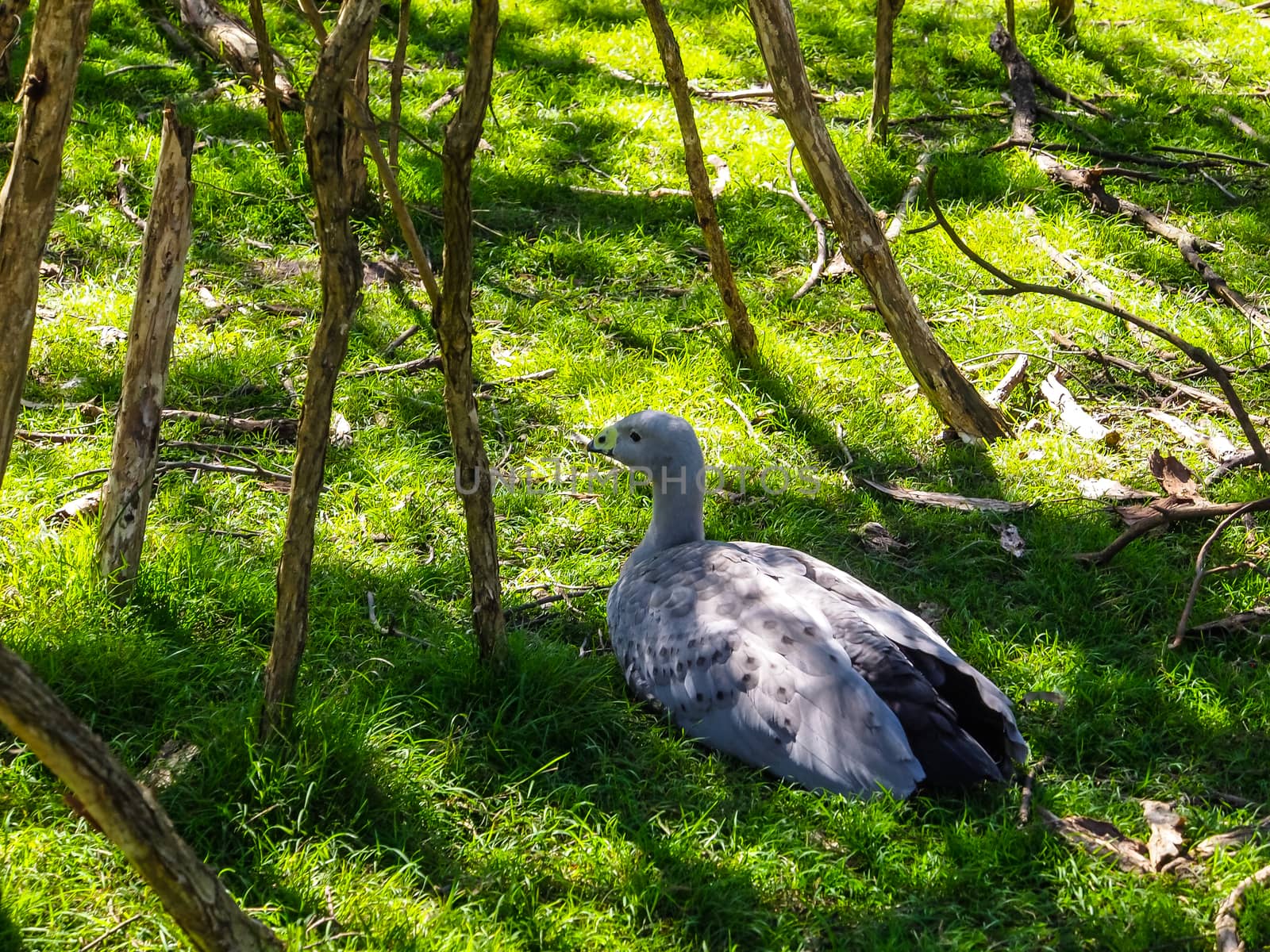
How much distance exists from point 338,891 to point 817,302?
4.06 metres

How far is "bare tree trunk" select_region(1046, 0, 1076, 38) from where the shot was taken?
8.41 metres

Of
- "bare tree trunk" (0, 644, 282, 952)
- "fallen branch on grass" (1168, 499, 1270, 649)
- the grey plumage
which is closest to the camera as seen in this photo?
"bare tree trunk" (0, 644, 282, 952)

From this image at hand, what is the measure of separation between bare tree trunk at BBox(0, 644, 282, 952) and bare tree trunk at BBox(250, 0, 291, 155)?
4149mm

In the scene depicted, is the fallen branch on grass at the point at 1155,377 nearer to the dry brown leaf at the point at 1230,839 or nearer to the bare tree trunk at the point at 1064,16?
the dry brown leaf at the point at 1230,839

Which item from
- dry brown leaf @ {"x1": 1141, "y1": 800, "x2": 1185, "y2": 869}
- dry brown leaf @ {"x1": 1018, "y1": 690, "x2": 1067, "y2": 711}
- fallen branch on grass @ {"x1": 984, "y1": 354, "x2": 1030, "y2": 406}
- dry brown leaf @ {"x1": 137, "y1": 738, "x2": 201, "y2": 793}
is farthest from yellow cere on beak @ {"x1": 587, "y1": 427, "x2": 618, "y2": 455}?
dry brown leaf @ {"x1": 1141, "y1": 800, "x2": 1185, "y2": 869}

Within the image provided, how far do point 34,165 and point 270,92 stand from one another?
2.56 metres

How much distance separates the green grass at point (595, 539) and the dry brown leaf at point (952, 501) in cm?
9

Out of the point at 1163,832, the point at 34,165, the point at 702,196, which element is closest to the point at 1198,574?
the point at 1163,832

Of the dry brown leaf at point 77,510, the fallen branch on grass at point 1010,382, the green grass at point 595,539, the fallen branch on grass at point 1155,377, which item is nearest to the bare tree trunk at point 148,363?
the green grass at point 595,539

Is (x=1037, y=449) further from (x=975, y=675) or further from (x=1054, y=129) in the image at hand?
(x=1054, y=129)

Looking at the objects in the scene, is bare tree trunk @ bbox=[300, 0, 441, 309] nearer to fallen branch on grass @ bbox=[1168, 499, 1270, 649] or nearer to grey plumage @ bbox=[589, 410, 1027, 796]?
grey plumage @ bbox=[589, 410, 1027, 796]

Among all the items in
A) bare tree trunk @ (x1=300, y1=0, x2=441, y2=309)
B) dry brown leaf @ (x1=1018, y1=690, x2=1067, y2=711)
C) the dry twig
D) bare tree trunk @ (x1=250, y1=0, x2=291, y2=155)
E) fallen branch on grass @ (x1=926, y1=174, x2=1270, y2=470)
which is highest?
bare tree trunk @ (x1=250, y1=0, x2=291, y2=155)

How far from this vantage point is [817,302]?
238 inches

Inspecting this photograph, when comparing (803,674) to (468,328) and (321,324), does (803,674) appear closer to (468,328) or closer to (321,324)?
(468,328)
